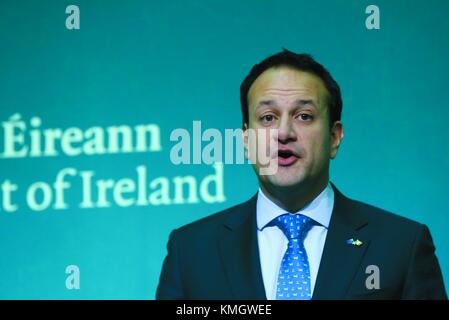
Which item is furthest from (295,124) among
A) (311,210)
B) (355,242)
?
→ (355,242)

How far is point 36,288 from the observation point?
2.92 meters

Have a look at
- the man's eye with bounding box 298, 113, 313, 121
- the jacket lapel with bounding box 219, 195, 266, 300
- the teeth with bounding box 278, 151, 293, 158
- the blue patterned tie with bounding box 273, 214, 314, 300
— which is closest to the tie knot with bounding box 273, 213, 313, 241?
the blue patterned tie with bounding box 273, 214, 314, 300

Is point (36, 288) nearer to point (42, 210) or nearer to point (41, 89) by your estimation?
point (42, 210)

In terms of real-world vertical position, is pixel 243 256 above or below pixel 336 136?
below

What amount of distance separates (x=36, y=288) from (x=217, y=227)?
79cm

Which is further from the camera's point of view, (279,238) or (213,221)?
(213,221)

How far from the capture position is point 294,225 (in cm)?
262

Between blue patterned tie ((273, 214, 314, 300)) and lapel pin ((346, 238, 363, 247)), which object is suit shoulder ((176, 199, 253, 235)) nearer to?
blue patterned tie ((273, 214, 314, 300))

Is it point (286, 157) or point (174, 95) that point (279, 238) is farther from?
point (174, 95)

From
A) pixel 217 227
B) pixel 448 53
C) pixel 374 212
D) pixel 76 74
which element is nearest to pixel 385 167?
pixel 374 212

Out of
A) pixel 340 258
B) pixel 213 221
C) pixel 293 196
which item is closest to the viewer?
pixel 340 258

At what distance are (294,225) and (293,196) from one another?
0.35ft

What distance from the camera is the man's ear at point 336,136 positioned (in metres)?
2.76

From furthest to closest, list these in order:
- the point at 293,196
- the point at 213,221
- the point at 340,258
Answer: the point at 213,221 < the point at 293,196 < the point at 340,258
